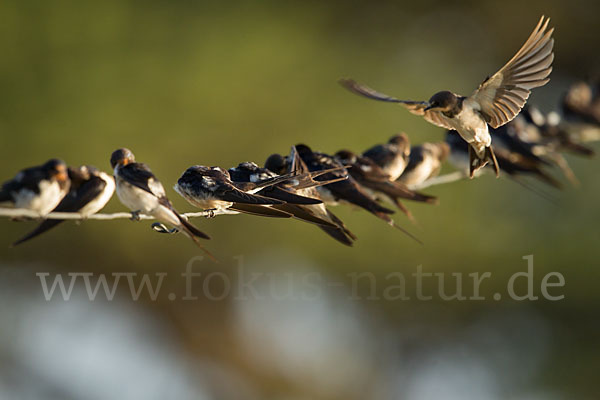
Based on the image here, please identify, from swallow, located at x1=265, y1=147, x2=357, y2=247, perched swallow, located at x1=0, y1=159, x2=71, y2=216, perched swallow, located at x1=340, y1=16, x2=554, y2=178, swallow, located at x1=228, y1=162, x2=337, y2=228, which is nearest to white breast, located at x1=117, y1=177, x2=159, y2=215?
perched swallow, located at x1=0, y1=159, x2=71, y2=216

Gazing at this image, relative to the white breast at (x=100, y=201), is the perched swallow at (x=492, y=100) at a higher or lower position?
higher

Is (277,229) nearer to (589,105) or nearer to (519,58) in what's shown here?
(589,105)

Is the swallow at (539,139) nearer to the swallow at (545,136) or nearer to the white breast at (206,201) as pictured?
the swallow at (545,136)

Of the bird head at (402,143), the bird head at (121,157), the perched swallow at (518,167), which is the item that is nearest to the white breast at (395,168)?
the bird head at (402,143)

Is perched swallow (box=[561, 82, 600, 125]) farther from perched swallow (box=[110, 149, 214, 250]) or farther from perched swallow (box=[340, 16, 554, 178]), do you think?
perched swallow (box=[110, 149, 214, 250])

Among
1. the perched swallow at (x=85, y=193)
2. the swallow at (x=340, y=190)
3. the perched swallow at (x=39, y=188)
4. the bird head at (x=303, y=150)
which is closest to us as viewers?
the perched swallow at (x=39, y=188)

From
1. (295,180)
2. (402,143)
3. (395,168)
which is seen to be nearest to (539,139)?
(402,143)
